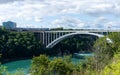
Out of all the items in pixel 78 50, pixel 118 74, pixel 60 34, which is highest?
pixel 118 74

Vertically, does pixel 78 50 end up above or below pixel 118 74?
below

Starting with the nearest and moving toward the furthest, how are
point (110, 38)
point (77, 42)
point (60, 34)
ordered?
point (110, 38) → point (60, 34) → point (77, 42)

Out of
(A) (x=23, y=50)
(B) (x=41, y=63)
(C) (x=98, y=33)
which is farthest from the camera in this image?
(A) (x=23, y=50)

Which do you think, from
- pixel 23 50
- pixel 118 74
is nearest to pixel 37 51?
pixel 23 50

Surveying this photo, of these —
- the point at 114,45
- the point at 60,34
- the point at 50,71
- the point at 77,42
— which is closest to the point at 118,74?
the point at 50,71

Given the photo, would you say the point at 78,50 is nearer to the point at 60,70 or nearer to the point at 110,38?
the point at 110,38

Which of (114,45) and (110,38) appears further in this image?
(110,38)

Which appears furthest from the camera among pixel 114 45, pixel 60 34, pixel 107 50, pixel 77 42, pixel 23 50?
pixel 77 42

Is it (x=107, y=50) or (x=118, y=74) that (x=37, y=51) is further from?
(x=118, y=74)

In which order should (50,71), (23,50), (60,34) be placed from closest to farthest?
1. (50,71)
2. (23,50)
3. (60,34)
